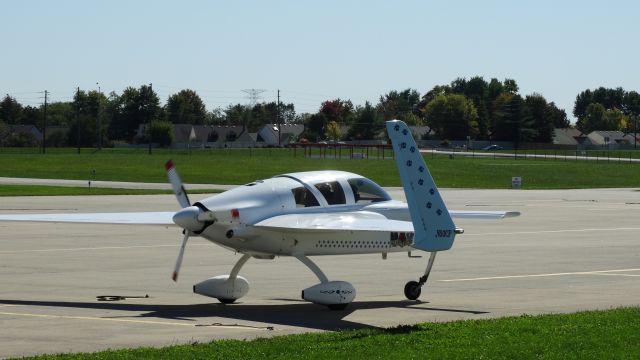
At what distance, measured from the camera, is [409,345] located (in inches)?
575

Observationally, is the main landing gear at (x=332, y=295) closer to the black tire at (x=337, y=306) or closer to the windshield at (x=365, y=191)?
the black tire at (x=337, y=306)

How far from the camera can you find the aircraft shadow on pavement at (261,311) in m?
17.7

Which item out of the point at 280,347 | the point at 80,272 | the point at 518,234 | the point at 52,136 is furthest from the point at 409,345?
the point at 52,136

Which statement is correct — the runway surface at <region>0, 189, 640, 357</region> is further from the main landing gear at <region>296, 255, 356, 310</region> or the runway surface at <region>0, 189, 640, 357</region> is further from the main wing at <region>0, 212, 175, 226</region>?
the main wing at <region>0, 212, 175, 226</region>

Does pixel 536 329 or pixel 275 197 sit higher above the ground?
pixel 275 197

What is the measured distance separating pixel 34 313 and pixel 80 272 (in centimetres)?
672

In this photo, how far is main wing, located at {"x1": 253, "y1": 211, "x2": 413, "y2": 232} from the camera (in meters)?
18.7

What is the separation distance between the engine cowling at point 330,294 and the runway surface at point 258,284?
22 centimetres

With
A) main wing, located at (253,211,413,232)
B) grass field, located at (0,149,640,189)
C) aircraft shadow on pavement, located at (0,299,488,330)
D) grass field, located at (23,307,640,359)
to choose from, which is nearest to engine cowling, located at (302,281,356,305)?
aircraft shadow on pavement, located at (0,299,488,330)

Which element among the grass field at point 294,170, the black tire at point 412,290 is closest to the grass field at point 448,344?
the black tire at point 412,290

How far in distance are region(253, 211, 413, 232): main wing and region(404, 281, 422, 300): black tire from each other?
3.37 feet

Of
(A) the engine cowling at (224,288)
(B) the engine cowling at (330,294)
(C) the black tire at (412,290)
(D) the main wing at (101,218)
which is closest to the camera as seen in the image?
(B) the engine cowling at (330,294)

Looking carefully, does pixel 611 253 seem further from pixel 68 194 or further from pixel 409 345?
pixel 68 194

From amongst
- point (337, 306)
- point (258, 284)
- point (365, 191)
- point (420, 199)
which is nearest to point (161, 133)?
point (258, 284)
